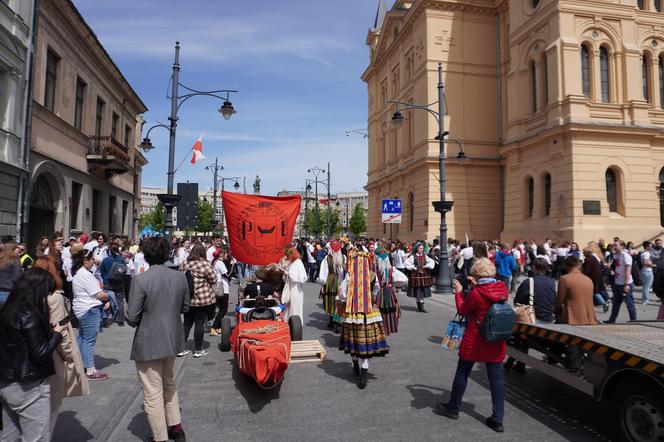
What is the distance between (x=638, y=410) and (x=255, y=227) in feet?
19.8

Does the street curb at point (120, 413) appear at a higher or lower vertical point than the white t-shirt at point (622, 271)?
lower

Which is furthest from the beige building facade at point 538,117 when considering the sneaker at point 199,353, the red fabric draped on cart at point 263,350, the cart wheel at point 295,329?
the red fabric draped on cart at point 263,350

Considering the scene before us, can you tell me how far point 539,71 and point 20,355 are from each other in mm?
24616

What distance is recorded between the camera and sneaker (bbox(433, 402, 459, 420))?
4684mm

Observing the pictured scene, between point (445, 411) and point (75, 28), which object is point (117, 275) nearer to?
point (445, 411)

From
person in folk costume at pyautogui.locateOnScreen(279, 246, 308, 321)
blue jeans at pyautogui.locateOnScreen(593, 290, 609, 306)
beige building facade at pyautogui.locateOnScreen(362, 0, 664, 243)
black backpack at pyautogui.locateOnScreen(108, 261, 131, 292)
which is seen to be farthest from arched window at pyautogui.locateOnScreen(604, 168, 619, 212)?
black backpack at pyautogui.locateOnScreen(108, 261, 131, 292)

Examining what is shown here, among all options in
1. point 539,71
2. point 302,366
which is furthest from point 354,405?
point 539,71

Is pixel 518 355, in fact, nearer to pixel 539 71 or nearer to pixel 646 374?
pixel 646 374

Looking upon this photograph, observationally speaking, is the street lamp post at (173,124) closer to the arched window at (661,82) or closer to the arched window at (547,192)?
the arched window at (547,192)

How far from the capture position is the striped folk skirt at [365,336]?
18.7ft

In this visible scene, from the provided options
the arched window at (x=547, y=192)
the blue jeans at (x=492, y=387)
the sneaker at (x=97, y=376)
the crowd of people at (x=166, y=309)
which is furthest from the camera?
the arched window at (x=547, y=192)

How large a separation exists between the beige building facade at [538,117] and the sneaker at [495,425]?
56.1 feet

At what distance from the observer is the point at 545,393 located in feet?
18.1

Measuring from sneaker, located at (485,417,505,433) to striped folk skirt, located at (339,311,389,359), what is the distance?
1.61m
